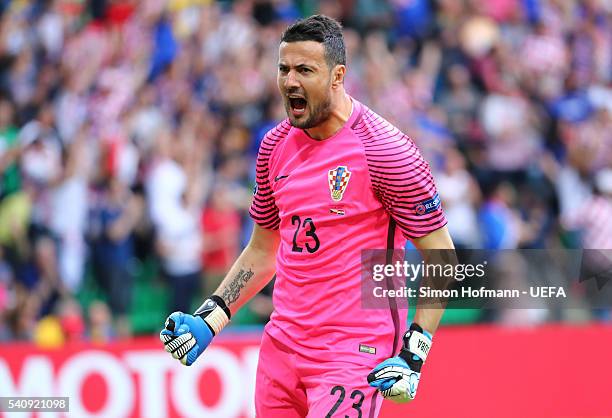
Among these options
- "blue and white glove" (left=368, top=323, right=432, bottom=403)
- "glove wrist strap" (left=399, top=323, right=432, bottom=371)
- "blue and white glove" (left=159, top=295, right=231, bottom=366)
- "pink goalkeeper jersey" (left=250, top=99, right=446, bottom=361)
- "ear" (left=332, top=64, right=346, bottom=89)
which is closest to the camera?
"blue and white glove" (left=368, top=323, right=432, bottom=403)

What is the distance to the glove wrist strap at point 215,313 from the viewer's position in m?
5.92

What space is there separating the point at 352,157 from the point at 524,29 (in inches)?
421

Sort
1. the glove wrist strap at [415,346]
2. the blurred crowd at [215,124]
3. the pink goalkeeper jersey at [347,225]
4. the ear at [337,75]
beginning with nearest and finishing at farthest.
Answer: the glove wrist strap at [415,346] → the pink goalkeeper jersey at [347,225] → the ear at [337,75] → the blurred crowd at [215,124]

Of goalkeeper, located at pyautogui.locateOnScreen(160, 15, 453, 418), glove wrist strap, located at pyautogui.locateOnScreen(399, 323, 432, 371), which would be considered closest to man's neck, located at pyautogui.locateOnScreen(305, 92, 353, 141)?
goalkeeper, located at pyautogui.locateOnScreen(160, 15, 453, 418)

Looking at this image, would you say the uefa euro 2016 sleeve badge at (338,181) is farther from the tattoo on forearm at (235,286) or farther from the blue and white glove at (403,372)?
the tattoo on forearm at (235,286)

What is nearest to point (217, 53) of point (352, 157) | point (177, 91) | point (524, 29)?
point (177, 91)

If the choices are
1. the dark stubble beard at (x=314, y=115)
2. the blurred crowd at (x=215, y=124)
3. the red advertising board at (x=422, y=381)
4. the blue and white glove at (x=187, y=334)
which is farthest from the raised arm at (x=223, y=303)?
the blurred crowd at (x=215, y=124)

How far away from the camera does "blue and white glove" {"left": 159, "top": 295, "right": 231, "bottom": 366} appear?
5676 millimetres

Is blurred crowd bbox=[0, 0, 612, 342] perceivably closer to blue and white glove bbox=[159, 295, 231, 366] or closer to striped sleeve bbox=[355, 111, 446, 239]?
blue and white glove bbox=[159, 295, 231, 366]

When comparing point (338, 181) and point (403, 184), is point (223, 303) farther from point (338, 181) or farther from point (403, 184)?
point (403, 184)

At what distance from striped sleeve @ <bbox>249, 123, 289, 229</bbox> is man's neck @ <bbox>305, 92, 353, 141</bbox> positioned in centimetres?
25

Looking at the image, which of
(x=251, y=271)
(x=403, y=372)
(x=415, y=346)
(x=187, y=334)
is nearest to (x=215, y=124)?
(x=251, y=271)

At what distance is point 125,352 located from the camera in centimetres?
1048

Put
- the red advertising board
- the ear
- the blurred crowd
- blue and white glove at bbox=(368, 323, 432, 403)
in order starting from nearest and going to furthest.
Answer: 1. blue and white glove at bbox=(368, 323, 432, 403)
2. the ear
3. the red advertising board
4. the blurred crowd
